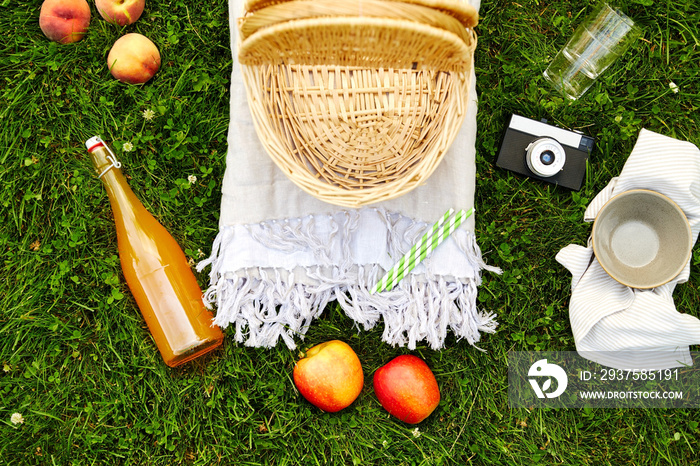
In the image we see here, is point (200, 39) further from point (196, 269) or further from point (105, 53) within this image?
point (196, 269)

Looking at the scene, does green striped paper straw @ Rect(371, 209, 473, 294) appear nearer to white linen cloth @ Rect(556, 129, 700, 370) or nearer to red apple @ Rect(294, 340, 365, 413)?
red apple @ Rect(294, 340, 365, 413)

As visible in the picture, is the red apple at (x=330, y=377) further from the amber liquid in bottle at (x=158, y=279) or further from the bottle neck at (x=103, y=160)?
the bottle neck at (x=103, y=160)

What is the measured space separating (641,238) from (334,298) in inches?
34.6

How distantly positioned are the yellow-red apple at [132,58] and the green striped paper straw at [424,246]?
0.93 meters

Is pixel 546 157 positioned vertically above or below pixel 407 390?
above

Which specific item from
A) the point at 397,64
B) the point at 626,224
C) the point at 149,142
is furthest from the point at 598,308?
the point at 149,142

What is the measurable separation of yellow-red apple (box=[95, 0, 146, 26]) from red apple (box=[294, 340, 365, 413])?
1124mm

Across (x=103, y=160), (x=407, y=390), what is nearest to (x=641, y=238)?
(x=407, y=390)

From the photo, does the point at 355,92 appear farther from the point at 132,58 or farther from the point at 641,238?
the point at 641,238

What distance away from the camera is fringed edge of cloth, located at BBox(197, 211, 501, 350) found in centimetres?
128

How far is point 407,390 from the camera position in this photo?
1.30 m

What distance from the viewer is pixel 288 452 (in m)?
1.39

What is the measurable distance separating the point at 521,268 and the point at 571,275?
15cm

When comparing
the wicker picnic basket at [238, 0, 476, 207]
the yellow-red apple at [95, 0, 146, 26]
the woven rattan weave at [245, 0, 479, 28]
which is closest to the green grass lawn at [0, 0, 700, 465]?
the yellow-red apple at [95, 0, 146, 26]
